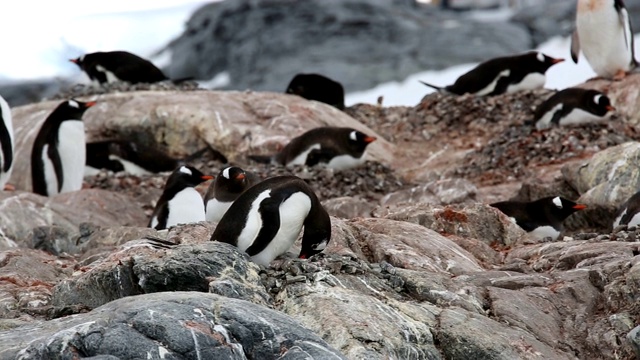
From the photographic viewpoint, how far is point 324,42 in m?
30.8

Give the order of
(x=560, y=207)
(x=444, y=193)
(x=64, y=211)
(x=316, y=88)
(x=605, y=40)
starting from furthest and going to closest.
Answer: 1. (x=316, y=88)
2. (x=605, y=40)
3. (x=444, y=193)
4. (x=64, y=211)
5. (x=560, y=207)

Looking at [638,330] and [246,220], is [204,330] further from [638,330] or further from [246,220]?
[638,330]

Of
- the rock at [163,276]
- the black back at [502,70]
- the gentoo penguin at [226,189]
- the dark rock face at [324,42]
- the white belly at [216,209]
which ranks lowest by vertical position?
the dark rock face at [324,42]

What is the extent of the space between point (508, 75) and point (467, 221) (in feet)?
21.1

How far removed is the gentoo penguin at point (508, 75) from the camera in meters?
14.3

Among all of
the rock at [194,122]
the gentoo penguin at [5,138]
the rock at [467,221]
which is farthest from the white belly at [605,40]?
the gentoo penguin at [5,138]

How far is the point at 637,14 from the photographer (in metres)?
28.8

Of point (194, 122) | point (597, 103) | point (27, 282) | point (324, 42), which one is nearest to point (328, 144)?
point (194, 122)

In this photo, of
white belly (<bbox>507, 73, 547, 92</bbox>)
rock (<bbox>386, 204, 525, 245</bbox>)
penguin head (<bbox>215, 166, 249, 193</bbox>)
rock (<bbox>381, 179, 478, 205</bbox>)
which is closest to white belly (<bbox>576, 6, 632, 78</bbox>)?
white belly (<bbox>507, 73, 547, 92</bbox>)

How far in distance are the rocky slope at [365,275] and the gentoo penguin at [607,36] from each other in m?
1.90

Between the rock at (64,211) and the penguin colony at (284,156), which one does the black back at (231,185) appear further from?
the rock at (64,211)

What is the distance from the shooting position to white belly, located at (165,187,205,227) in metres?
8.96

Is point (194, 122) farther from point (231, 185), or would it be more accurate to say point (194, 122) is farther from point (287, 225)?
point (287, 225)

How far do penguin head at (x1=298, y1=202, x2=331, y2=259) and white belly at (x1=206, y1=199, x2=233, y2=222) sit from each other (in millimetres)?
1353
